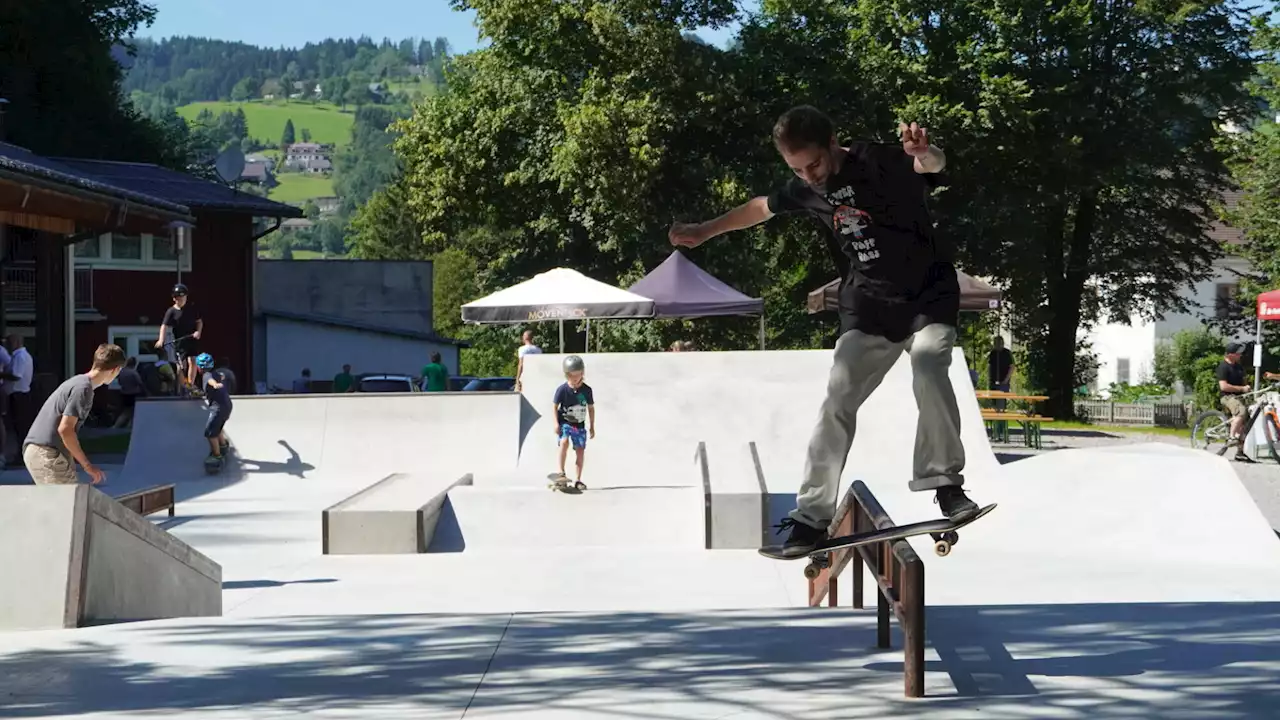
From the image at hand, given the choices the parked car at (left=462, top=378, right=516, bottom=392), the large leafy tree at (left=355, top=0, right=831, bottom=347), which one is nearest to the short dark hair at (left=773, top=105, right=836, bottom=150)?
the parked car at (left=462, top=378, right=516, bottom=392)

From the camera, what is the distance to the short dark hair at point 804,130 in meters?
5.21

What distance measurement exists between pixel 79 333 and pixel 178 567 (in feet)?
96.3

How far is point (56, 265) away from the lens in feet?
75.8

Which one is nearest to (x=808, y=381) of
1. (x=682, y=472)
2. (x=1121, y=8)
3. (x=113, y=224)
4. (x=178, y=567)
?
(x=682, y=472)

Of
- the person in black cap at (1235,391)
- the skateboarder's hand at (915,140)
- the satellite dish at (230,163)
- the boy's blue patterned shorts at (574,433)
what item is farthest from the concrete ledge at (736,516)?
the satellite dish at (230,163)

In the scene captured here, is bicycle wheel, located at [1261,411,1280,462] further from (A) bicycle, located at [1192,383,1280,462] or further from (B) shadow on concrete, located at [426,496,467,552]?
(B) shadow on concrete, located at [426,496,467,552]

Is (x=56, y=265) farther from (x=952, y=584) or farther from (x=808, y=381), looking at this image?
(x=952, y=584)

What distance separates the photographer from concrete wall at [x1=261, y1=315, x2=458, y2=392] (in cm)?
4228

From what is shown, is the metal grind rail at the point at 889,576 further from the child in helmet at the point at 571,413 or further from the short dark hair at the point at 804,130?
the child in helmet at the point at 571,413

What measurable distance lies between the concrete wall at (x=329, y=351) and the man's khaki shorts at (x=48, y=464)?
106 ft

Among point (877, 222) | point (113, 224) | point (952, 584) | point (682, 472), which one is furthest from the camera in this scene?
point (113, 224)

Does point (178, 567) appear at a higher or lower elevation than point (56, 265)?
lower

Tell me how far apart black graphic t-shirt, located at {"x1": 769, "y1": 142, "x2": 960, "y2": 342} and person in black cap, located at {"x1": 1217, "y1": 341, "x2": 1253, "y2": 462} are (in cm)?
1573

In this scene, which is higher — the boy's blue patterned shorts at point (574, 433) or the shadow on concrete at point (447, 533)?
the boy's blue patterned shorts at point (574, 433)
